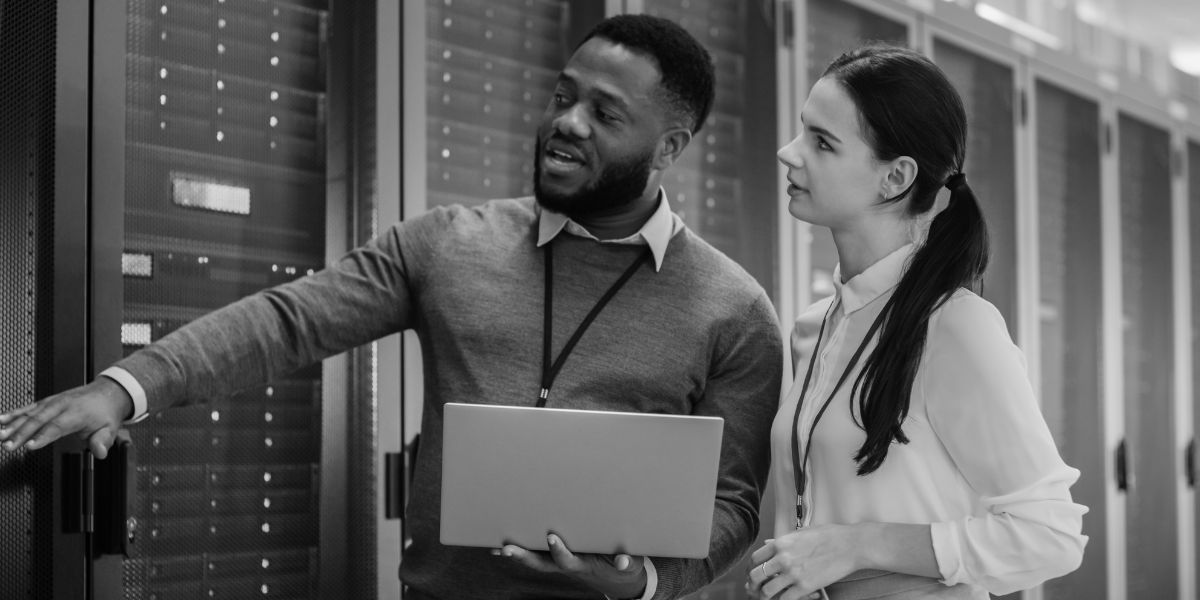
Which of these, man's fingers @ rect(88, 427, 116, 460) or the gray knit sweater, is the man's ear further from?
man's fingers @ rect(88, 427, 116, 460)

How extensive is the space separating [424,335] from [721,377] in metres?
0.50

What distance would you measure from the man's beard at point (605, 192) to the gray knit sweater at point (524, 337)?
0.21 feet

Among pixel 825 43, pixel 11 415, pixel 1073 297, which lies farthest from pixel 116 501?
pixel 1073 297

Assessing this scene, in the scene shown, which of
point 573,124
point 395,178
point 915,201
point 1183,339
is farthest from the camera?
point 1183,339

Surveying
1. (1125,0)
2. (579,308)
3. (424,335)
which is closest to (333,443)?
(424,335)

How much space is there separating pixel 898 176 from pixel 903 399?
32cm

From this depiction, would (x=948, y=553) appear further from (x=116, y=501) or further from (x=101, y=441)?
(x=116, y=501)

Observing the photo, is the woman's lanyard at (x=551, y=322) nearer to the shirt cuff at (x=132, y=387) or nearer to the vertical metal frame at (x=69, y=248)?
the shirt cuff at (x=132, y=387)

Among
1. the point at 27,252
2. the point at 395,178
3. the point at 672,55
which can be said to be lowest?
the point at 27,252

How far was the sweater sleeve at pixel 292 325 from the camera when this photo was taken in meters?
1.68

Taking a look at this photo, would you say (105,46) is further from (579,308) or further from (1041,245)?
(1041,245)

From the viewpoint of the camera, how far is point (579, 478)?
157 centimetres

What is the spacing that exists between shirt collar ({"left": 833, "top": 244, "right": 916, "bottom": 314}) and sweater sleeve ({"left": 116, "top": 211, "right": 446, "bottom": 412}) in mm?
702

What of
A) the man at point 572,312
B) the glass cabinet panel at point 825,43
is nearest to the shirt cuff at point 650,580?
the man at point 572,312
